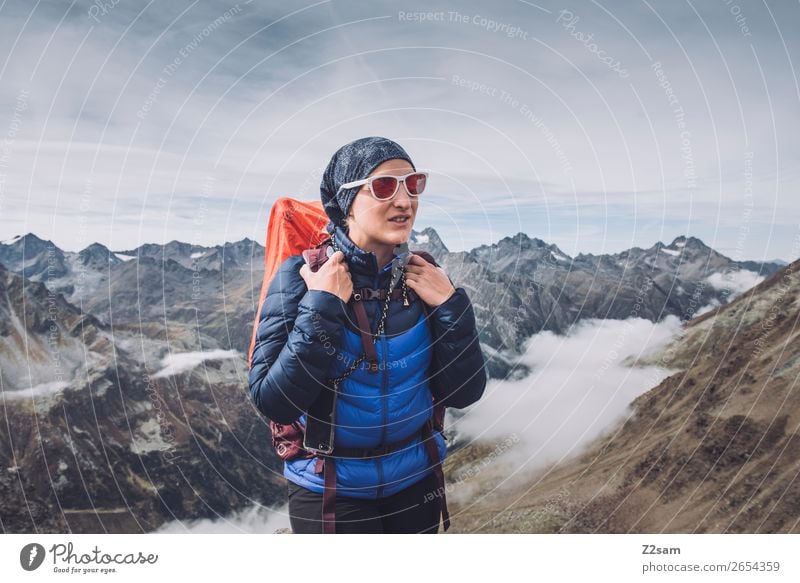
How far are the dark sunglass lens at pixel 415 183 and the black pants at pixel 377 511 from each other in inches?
50.1

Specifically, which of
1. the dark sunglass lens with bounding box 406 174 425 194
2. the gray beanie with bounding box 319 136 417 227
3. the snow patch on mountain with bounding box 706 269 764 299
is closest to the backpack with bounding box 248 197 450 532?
the gray beanie with bounding box 319 136 417 227

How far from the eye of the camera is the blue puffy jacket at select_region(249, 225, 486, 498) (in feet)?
8.79

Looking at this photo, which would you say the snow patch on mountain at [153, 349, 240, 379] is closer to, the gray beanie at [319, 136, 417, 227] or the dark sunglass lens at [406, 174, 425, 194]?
the gray beanie at [319, 136, 417, 227]

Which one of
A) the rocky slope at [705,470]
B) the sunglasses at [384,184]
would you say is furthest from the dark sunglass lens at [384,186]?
the rocky slope at [705,470]

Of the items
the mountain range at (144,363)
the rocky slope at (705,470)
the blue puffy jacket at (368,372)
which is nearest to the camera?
the blue puffy jacket at (368,372)

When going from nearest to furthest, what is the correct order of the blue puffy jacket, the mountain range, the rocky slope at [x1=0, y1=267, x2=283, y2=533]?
the blue puffy jacket < the mountain range < the rocky slope at [x1=0, y1=267, x2=283, y2=533]

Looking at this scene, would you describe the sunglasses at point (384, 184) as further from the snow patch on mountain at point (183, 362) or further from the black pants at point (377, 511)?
the snow patch on mountain at point (183, 362)

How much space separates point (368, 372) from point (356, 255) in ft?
1.61

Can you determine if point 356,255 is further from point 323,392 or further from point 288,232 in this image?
point 323,392

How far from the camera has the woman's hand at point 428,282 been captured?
2.87 meters

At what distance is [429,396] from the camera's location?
117 inches

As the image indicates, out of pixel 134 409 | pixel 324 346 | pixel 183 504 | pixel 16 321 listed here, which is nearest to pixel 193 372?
pixel 183 504

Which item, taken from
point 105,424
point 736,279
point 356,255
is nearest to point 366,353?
point 356,255
